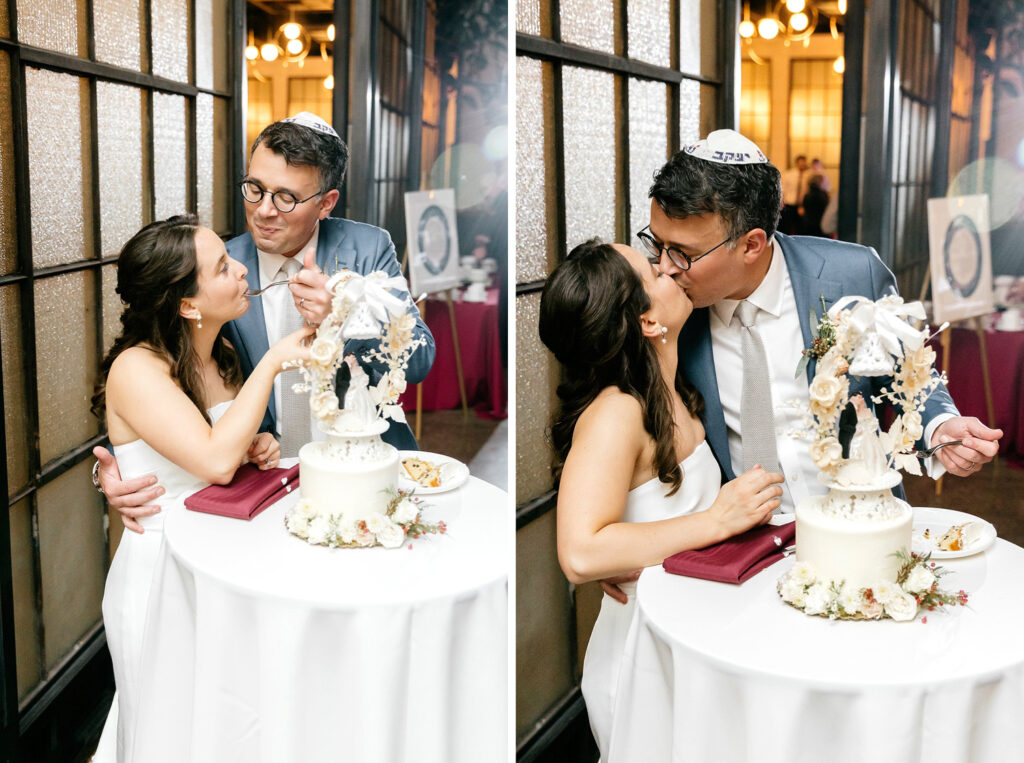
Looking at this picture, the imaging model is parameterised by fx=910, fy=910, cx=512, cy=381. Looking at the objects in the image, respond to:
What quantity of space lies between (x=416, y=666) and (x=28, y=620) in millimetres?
887

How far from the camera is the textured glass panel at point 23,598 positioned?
6.16ft

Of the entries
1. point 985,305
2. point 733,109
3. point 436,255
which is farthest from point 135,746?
point 985,305

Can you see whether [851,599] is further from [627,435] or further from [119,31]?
[119,31]

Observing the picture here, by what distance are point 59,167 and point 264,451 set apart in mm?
701

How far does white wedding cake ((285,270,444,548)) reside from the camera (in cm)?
171

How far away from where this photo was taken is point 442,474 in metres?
2.06

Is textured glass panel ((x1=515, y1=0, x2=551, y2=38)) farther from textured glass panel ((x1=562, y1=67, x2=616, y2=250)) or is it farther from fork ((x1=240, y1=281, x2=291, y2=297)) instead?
fork ((x1=240, y1=281, x2=291, y2=297))

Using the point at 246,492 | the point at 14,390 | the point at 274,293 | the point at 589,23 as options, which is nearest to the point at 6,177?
the point at 14,390

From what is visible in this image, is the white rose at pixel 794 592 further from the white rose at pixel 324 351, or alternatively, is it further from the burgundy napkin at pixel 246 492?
the burgundy napkin at pixel 246 492

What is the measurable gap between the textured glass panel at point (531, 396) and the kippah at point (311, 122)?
21.6 inches

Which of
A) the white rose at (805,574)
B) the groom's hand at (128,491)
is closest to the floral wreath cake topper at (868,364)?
the white rose at (805,574)

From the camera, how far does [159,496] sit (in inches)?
75.4

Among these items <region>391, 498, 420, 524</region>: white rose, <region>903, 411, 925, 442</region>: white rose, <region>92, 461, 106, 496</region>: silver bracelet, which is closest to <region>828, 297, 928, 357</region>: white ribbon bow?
<region>903, 411, 925, 442</region>: white rose

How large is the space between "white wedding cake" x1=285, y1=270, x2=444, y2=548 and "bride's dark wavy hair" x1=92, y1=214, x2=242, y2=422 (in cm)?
28
